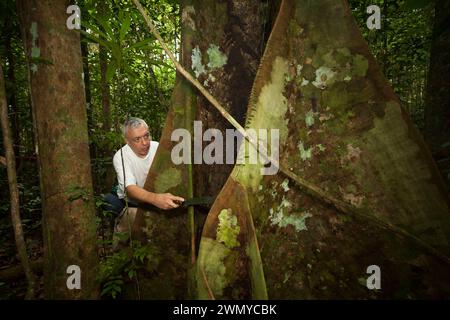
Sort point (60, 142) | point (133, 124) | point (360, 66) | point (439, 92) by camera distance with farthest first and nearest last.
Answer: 1. point (439, 92)
2. point (133, 124)
3. point (60, 142)
4. point (360, 66)

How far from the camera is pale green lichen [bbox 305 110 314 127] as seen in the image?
140 cm

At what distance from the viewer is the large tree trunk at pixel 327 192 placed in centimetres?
124

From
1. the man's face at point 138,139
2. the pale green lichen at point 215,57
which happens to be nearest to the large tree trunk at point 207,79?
the pale green lichen at point 215,57

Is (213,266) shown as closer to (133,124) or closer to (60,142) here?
(60,142)

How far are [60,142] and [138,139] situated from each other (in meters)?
1.15

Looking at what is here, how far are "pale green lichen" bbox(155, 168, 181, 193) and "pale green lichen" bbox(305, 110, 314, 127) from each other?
734 millimetres

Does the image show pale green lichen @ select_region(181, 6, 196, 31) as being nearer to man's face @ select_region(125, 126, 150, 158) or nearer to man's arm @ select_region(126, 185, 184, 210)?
man's arm @ select_region(126, 185, 184, 210)

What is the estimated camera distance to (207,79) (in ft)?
5.39

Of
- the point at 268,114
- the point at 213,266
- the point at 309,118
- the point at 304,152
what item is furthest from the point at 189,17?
the point at 213,266

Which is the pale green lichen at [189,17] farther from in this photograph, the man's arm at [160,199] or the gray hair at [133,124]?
the gray hair at [133,124]

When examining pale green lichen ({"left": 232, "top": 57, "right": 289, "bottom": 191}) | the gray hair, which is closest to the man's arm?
pale green lichen ({"left": 232, "top": 57, "right": 289, "bottom": 191})

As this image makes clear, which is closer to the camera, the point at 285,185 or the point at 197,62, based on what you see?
the point at 285,185
